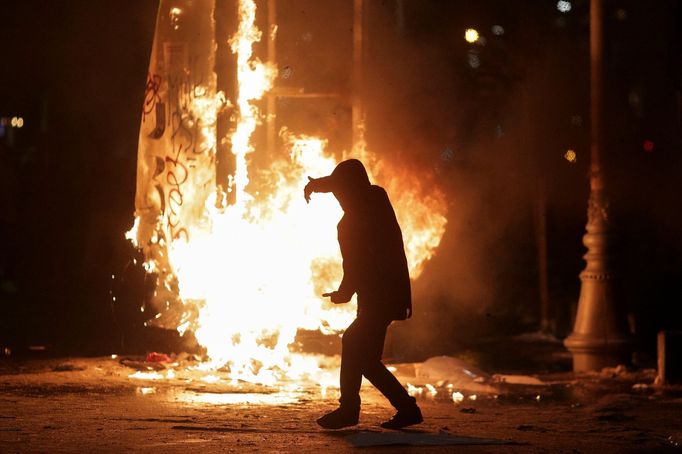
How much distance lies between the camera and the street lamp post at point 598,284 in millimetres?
14695

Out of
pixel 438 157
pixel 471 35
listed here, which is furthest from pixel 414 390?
pixel 471 35

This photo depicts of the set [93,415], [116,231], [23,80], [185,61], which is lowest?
[93,415]

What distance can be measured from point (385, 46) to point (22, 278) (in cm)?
1518

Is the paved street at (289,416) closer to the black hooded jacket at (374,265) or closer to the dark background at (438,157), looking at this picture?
the black hooded jacket at (374,265)

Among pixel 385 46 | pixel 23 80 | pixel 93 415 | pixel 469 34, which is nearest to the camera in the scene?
pixel 93 415

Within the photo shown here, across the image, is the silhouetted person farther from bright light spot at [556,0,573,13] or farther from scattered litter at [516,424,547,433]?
bright light spot at [556,0,573,13]

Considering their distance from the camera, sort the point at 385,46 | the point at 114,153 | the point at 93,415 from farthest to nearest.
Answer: the point at 114,153 < the point at 385,46 < the point at 93,415

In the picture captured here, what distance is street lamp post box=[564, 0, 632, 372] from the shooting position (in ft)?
48.2

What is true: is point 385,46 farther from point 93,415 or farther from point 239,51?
point 93,415

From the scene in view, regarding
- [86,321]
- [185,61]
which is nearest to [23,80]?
[86,321]

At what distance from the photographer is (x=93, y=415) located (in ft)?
32.4

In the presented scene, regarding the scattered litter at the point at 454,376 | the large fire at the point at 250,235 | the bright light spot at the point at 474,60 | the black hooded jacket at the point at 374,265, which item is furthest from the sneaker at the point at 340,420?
the bright light spot at the point at 474,60

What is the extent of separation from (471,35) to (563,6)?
6032 mm

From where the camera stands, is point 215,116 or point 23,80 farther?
point 23,80
